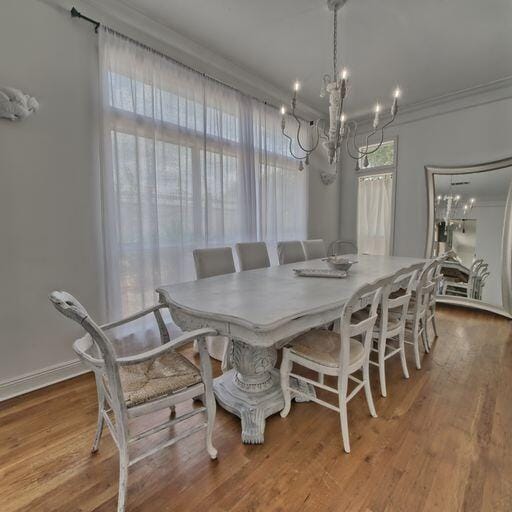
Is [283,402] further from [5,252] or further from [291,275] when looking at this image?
[5,252]

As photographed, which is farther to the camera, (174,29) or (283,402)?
(174,29)

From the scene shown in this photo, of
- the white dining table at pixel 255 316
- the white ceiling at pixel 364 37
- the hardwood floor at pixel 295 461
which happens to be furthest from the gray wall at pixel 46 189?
the white dining table at pixel 255 316

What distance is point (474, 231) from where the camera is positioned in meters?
3.90

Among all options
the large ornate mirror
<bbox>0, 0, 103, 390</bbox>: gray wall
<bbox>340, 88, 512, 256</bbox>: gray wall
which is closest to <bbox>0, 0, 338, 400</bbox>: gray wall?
<bbox>0, 0, 103, 390</bbox>: gray wall

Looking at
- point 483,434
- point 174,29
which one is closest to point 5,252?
point 174,29

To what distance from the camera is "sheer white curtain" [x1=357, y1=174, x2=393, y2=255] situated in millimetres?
4723

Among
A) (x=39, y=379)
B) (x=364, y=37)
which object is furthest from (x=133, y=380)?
(x=364, y=37)

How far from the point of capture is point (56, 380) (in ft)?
7.30

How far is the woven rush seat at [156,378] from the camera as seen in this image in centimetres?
126

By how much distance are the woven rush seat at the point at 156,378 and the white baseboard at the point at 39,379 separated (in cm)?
118

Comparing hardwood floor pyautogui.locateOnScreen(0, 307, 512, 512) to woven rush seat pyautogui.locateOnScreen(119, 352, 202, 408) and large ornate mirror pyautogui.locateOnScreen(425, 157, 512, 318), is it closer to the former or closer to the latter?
woven rush seat pyautogui.locateOnScreen(119, 352, 202, 408)

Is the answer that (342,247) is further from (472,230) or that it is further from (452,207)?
(472,230)

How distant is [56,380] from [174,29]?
10.3ft

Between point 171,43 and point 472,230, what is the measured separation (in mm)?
4248
